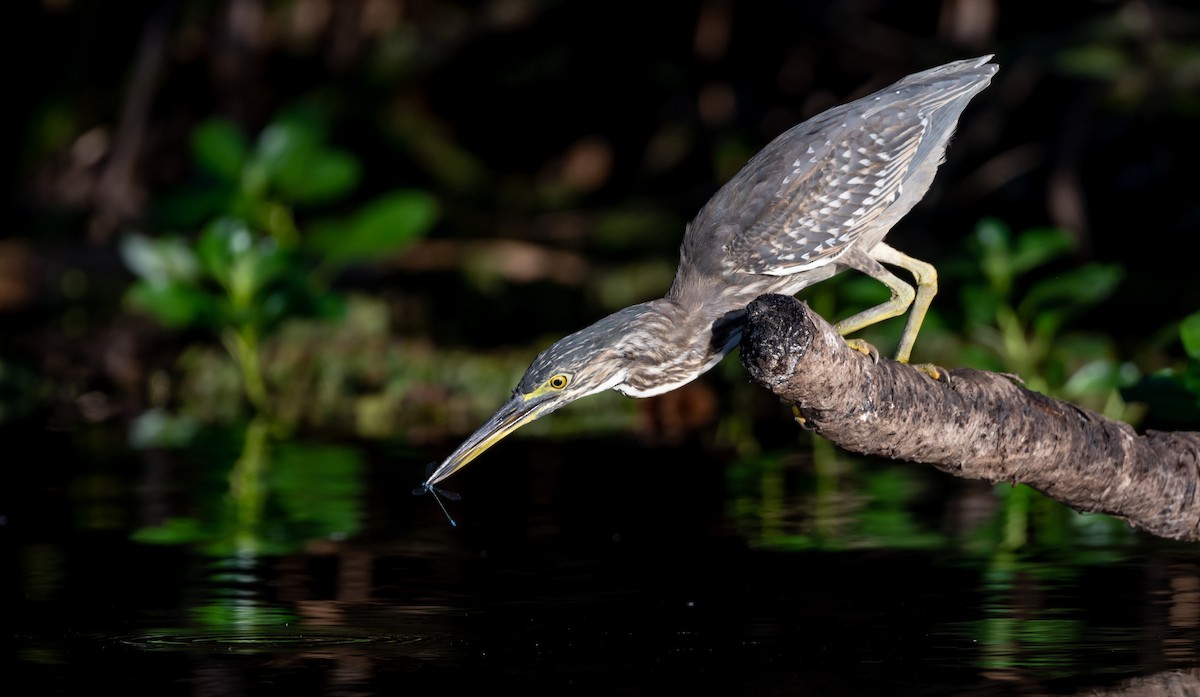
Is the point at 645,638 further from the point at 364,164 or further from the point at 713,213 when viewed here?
the point at 364,164

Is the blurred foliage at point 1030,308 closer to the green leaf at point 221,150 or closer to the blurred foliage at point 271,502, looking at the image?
the blurred foliage at point 271,502

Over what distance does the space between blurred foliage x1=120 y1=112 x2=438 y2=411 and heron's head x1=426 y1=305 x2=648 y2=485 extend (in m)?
4.21

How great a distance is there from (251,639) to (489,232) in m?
9.42

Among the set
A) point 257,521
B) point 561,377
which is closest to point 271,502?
point 257,521

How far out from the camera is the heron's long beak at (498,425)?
5590mm

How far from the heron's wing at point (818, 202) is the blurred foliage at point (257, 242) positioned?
420cm

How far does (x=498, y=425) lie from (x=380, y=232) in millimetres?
5105

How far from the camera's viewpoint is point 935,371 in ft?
17.6

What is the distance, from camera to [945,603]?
17.9 feet

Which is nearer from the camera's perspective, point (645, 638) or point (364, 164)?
point (645, 638)

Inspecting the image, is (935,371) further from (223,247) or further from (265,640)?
(223,247)

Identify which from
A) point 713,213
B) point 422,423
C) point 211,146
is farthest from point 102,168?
point 713,213

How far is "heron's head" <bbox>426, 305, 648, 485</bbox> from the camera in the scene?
18.2ft

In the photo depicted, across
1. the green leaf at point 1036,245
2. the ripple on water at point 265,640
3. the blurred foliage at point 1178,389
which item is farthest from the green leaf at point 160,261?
the blurred foliage at point 1178,389
